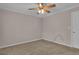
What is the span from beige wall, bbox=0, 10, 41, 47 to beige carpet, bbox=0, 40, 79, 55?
0.12 metres

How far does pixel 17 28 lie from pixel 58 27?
2.83ft

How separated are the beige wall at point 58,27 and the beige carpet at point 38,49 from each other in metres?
0.13

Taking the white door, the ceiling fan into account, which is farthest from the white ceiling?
the white door

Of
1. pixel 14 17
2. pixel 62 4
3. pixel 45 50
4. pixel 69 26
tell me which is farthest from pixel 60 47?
pixel 14 17

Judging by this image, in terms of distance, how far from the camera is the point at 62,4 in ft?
5.91

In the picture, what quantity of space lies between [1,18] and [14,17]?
0.25 meters

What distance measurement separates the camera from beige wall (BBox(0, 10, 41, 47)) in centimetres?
189

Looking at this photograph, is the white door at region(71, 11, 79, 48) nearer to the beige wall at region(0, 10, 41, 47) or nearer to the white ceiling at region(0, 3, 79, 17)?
the white ceiling at region(0, 3, 79, 17)

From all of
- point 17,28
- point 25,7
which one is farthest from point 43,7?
point 17,28

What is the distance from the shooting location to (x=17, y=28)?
1.96 metres

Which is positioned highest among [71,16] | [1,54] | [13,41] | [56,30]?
[71,16]

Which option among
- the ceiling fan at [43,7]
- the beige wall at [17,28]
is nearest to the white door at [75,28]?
the ceiling fan at [43,7]

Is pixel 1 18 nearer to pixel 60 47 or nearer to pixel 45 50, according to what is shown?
pixel 45 50

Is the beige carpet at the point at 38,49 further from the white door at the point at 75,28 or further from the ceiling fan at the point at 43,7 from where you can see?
the ceiling fan at the point at 43,7
